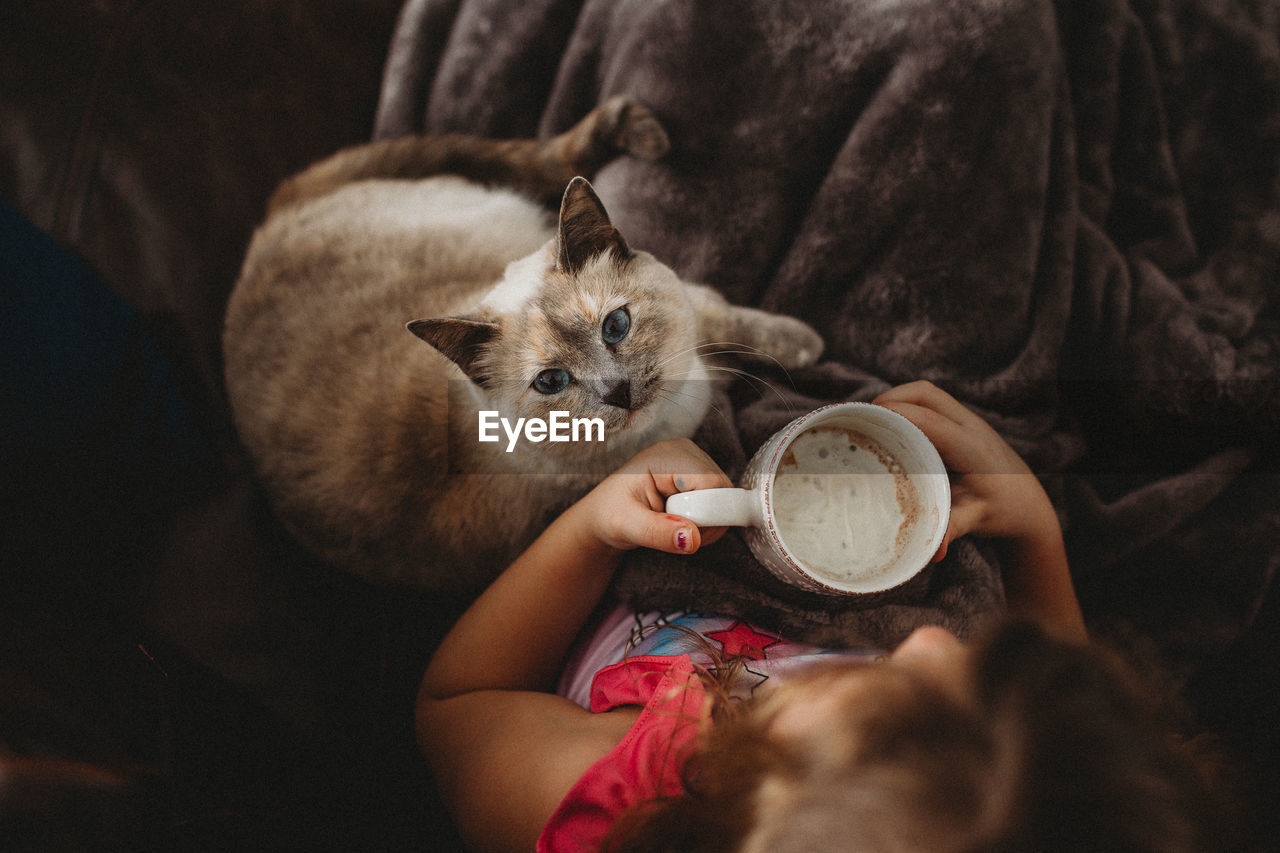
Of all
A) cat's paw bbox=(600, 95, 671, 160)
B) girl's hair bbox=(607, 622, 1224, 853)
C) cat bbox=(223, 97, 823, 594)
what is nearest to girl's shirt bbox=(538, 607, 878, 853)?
girl's hair bbox=(607, 622, 1224, 853)

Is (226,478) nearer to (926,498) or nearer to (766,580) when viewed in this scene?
(766,580)

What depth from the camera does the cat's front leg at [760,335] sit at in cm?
89

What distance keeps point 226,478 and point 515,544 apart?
1.84ft

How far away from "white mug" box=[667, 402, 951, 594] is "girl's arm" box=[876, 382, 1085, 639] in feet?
0.47

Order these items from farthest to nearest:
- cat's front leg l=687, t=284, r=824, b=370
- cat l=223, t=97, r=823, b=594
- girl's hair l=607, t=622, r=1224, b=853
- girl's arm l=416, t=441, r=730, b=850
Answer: cat's front leg l=687, t=284, r=824, b=370
cat l=223, t=97, r=823, b=594
girl's arm l=416, t=441, r=730, b=850
girl's hair l=607, t=622, r=1224, b=853

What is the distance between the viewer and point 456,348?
0.74 m

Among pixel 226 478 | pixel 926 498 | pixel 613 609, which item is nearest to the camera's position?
pixel 926 498

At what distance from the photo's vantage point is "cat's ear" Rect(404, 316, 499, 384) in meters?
0.70

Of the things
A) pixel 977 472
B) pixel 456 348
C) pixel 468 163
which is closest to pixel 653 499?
pixel 456 348

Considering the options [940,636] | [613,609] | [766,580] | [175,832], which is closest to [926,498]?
[940,636]

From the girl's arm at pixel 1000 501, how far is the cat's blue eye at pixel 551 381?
0.42m

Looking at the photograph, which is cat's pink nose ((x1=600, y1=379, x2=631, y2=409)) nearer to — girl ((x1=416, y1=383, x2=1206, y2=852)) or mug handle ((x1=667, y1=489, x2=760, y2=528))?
girl ((x1=416, y1=383, x2=1206, y2=852))

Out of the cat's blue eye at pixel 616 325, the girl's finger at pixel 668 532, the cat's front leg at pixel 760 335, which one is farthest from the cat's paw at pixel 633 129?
the girl's finger at pixel 668 532

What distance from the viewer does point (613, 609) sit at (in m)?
0.89
